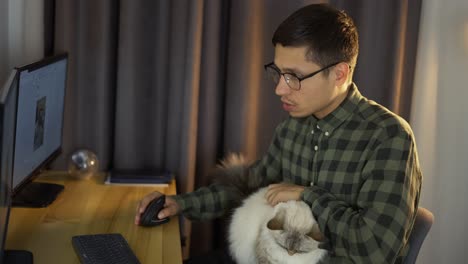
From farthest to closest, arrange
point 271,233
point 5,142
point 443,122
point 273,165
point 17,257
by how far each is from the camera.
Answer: point 443,122, point 273,165, point 271,233, point 17,257, point 5,142

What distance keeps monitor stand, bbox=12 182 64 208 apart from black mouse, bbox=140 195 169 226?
13.2 inches

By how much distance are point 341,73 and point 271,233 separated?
47 cm

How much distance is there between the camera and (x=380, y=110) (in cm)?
168

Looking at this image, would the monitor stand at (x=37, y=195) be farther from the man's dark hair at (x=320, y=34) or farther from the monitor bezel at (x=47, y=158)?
the man's dark hair at (x=320, y=34)

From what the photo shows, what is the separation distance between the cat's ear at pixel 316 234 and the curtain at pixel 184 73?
0.75 meters

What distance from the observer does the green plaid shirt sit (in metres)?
1.53

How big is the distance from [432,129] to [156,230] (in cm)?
116

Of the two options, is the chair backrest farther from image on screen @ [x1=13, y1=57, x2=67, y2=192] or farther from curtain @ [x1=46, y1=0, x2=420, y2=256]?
image on screen @ [x1=13, y1=57, x2=67, y2=192]

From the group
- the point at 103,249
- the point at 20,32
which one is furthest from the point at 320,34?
the point at 20,32

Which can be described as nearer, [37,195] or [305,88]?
[305,88]

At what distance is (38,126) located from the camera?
1.85 meters

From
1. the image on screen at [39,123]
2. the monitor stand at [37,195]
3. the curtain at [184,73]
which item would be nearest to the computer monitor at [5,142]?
the image on screen at [39,123]

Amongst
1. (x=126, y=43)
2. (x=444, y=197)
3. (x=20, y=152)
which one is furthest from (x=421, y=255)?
(x=20, y=152)

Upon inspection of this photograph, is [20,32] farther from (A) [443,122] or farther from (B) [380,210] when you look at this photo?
(A) [443,122]
